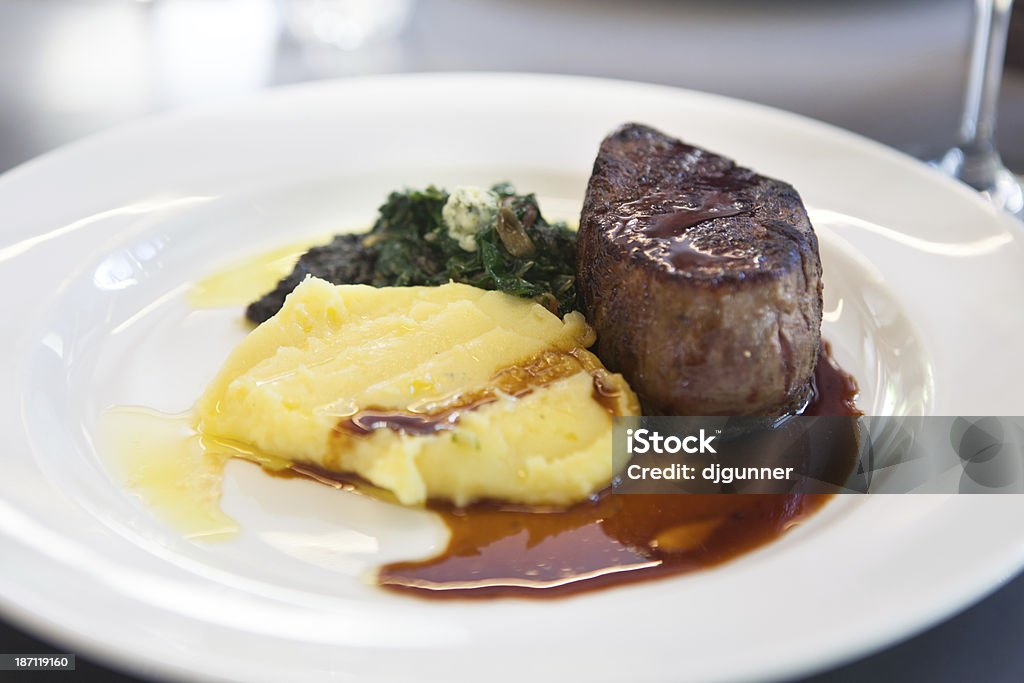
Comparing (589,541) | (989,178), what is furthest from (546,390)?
(989,178)

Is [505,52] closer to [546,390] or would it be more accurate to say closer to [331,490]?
[546,390]

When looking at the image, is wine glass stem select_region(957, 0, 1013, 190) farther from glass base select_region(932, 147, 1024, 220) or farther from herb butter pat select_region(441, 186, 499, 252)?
herb butter pat select_region(441, 186, 499, 252)

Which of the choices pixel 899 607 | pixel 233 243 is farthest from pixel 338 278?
pixel 899 607

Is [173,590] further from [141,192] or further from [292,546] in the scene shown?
[141,192]

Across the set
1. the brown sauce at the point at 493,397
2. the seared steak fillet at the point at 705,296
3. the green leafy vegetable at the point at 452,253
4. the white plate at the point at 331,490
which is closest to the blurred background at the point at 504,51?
the white plate at the point at 331,490

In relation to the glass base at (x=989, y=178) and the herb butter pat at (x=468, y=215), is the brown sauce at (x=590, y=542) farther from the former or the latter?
the glass base at (x=989, y=178)
